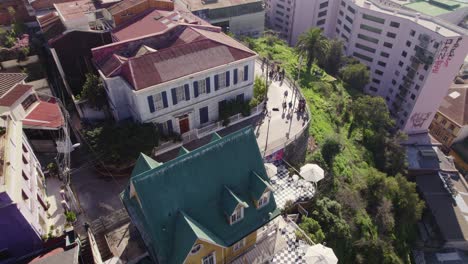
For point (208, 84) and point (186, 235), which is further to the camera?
point (208, 84)

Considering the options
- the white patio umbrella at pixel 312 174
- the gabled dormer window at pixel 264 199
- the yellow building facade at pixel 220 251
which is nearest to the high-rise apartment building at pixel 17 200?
the yellow building facade at pixel 220 251

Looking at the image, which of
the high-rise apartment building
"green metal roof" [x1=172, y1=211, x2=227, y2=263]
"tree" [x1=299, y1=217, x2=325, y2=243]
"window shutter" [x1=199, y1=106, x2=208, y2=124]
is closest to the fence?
"window shutter" [x1=199, y1=106, x2=208, y2=124]

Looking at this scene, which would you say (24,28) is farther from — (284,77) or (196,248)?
(196,248)

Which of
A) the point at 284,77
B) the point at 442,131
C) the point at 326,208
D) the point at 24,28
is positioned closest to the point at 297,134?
the point at 326,208

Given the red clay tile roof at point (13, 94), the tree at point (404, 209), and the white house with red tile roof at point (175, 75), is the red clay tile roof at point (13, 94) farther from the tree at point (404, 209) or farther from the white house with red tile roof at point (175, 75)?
the tree at point (404, 209)

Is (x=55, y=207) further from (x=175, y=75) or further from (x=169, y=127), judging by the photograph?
(x=175, y=75)

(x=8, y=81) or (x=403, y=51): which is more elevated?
(x=8, y=81)

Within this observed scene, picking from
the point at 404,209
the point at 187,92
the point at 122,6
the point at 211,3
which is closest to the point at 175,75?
the point at 187,92
